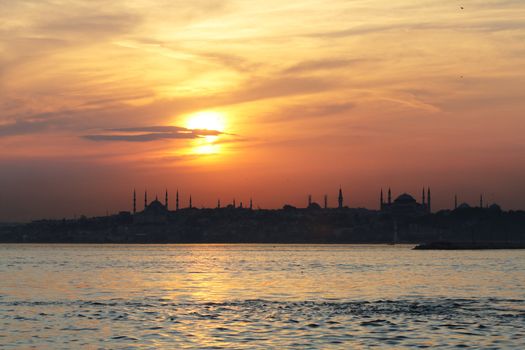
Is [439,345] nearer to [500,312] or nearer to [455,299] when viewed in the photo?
[500,312]

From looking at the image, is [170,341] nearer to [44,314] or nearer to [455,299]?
[44,314]

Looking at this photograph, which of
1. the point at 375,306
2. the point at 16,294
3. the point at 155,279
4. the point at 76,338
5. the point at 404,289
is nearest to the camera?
the point at 76,338

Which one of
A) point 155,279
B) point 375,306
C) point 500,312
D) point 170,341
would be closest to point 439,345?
point 170,341

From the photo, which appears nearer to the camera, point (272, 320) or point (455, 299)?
point (272, 320)

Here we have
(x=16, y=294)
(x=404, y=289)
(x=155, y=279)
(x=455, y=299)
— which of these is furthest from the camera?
(x=155, y=279)

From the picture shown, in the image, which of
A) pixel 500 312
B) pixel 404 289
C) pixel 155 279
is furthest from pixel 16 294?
pixel 500 312

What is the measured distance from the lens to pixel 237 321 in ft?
184

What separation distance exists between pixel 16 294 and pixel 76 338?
37.2 m

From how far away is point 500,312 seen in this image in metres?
61.3

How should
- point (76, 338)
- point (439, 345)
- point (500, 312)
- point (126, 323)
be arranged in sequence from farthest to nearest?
point (500, 312) → point (126, 323) → point (76, 338) → point (439, 345)

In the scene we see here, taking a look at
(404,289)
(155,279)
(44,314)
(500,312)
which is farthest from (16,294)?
(500,312)

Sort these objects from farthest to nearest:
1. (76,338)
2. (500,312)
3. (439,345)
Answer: (500,312), (76,338), (439,345)

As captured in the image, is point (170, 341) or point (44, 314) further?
point (44, 314)

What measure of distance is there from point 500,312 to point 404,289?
98.2 ft
